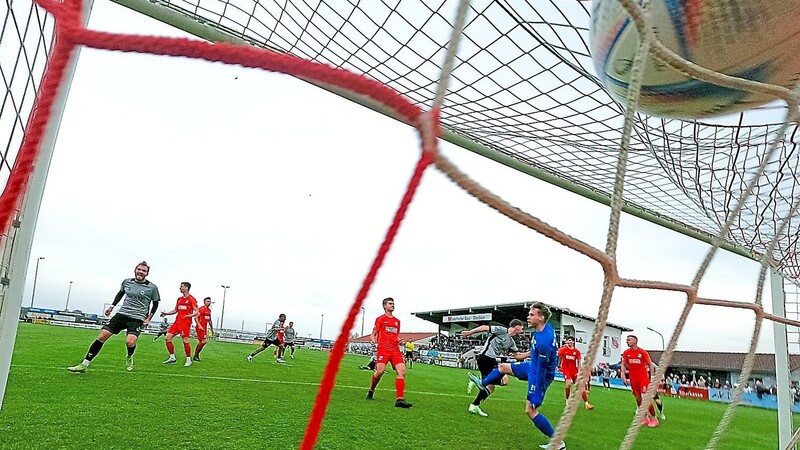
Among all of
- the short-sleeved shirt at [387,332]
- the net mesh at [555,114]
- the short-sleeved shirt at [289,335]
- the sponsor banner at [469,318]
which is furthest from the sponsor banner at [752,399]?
the sponsor banner at [469,318]

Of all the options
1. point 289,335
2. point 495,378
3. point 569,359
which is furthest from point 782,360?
point 289,335

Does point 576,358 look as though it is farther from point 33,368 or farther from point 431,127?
point 431,127

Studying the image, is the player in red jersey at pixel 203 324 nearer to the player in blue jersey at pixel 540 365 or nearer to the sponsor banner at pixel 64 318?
the player in blue jersey at pixel 540 365

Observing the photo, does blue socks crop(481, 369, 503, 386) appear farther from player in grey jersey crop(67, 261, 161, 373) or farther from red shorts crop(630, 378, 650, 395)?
player in grey jersey crop(67, 261, 161, 373)

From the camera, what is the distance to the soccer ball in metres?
1.39

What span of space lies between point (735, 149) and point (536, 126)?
0.93 metres

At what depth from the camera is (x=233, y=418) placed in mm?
4230

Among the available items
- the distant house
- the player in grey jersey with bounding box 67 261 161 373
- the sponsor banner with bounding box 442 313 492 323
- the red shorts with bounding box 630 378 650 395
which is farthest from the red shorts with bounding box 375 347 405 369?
the sponsor banner with bounding box 442 313 492 323

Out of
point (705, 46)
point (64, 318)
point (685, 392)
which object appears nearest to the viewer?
point (705, 46)

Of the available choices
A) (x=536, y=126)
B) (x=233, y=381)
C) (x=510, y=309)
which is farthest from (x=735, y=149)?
(x=510, y=309)

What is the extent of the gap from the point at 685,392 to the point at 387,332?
1777 centimetres

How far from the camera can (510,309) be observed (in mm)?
35688

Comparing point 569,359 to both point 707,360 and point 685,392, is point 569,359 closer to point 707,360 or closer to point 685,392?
point 685,392

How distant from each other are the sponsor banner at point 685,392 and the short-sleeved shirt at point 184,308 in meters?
16.7
